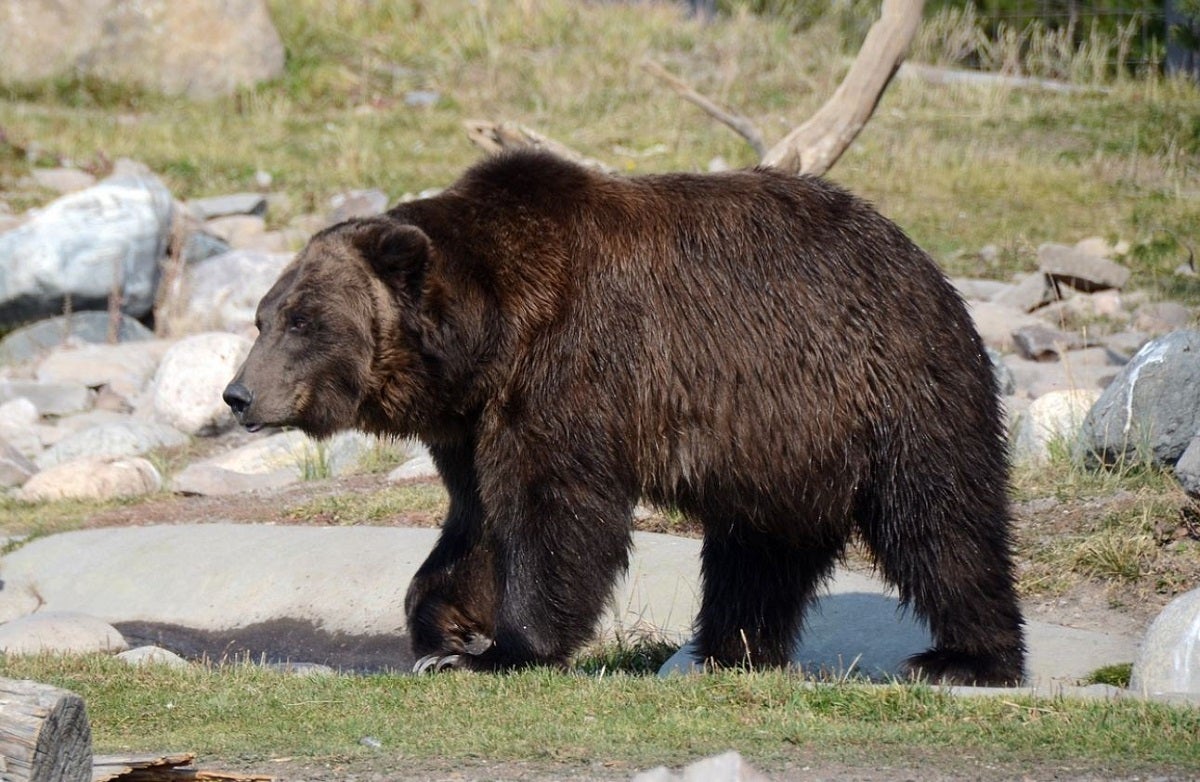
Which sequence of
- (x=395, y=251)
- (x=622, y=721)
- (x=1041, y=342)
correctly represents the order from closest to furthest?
1. (x=622, y=721)
2. (x=395, y=251)
3. (x=1041, y=342)

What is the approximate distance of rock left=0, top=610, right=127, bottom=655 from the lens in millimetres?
7969

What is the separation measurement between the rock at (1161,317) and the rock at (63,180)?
39.9 feet

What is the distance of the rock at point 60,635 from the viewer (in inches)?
314

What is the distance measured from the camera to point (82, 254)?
16.1m

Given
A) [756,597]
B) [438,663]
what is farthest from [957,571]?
[438,663]

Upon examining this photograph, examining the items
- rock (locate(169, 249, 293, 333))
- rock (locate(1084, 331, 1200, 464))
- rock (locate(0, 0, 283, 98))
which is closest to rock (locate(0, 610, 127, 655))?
rock (locate(1084, 331, 1200, 464))

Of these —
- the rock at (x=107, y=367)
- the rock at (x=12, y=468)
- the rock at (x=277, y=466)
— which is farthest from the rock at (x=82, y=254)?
the rock at (x=277, y=466)

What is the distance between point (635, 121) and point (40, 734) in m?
17.9

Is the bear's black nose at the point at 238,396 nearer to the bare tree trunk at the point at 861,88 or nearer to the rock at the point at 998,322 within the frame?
the bare tree trunk at the point at 861,88

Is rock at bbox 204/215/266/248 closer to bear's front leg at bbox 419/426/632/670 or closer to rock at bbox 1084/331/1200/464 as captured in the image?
rock at bbox 1084/331/1200/464

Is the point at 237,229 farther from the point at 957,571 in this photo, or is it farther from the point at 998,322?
the point at 957,571

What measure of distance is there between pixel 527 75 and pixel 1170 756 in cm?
1981

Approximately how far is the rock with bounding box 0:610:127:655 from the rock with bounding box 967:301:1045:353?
25.5 feet

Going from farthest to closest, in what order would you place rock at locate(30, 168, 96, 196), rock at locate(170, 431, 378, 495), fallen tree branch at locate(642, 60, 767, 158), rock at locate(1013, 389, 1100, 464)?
rock at locate(30, 168, 96, 196), fallen tree branch at locate(642, 60, 767, 158), rock at locate(170, 431, 378, 495), rock at locate(1013, 389, 1100, 464)
